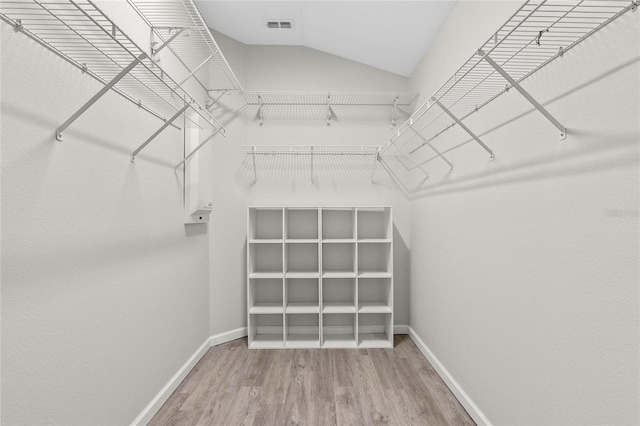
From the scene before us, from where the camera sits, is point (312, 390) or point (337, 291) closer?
point (312, 390)

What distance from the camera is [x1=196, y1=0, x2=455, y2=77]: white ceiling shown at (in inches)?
92.3

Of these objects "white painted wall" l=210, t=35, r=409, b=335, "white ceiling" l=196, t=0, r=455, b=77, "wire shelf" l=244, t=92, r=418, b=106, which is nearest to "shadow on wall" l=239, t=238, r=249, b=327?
"white painted wall" l=210, t=35, r=409, b=335

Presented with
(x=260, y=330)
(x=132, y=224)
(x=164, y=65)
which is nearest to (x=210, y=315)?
(x=260, y=330)

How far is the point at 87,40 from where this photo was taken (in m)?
0.92

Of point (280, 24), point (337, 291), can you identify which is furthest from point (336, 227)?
point (280, 24)

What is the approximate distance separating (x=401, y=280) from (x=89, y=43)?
116 inches

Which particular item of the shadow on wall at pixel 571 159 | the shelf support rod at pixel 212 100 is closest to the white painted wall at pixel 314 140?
the shelf support rod at pixel 212 100

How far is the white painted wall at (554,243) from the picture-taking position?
3.22 feet

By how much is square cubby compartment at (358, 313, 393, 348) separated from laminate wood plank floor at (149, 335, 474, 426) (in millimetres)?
188

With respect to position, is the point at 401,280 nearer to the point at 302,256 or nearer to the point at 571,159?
the point at 302,256

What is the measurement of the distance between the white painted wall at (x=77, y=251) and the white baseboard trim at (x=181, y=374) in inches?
2.1

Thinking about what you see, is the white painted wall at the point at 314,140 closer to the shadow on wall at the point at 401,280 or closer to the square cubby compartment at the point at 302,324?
the shadow on wall at the point at 401,280

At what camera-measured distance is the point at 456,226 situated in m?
2.12

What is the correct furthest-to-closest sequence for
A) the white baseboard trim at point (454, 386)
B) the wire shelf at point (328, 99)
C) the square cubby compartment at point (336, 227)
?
the square cubby compartment at point (336, 227) < the wire shelf at point (328, 99) < the white baseboard trim at point (454, 386)
